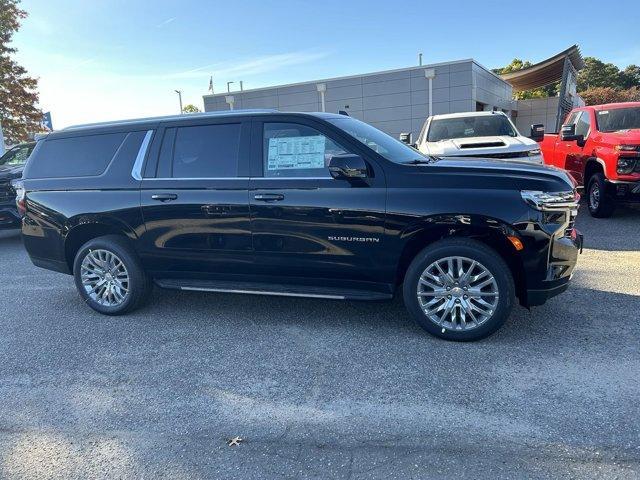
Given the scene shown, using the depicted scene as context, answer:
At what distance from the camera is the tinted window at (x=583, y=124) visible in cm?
926

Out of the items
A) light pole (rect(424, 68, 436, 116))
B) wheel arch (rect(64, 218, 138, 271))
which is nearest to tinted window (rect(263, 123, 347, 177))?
wheel arch (rect(64, 218, 138, 271))

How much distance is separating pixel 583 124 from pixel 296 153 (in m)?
7.44

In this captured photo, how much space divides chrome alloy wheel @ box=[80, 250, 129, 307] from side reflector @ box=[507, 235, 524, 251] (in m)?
3.50

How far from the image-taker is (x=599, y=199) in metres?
8.51

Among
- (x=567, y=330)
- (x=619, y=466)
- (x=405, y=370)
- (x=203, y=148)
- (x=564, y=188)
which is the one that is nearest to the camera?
(x=619, y=466)

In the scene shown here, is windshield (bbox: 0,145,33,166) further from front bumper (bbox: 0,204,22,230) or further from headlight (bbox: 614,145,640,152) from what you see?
headlight (bbox: 614,145,640,152)

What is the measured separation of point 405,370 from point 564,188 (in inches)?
71.7

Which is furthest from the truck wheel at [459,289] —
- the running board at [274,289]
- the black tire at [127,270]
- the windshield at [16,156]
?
the windshield at [16,156]

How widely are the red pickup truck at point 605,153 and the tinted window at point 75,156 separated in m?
7.19

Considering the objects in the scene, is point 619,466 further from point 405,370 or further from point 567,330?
point 567,330

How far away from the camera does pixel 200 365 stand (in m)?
3.89

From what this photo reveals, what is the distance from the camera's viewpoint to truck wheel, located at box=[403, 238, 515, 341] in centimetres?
384

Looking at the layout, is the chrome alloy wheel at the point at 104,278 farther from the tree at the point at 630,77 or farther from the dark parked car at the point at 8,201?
the tree at the point at 630,77

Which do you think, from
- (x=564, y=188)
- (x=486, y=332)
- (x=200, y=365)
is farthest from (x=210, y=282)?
(x=564, y=188)
